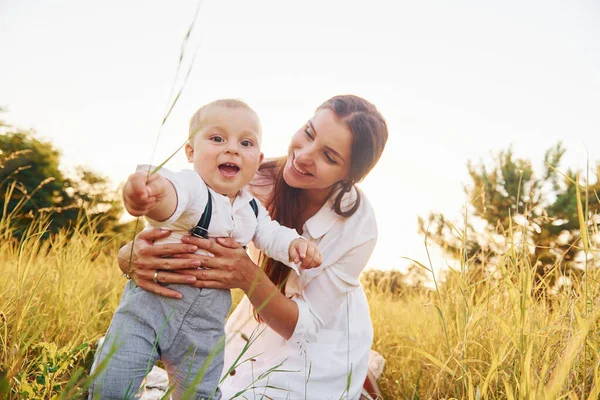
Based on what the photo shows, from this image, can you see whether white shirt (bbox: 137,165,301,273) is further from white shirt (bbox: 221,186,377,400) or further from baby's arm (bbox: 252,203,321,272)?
white shirt (bbox: 221,186,377,400)

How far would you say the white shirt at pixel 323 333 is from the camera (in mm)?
2533

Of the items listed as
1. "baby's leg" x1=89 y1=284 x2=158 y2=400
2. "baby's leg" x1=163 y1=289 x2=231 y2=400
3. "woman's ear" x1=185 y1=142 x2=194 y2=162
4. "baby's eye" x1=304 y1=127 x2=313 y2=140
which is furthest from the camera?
"baby's eye" x1=304 y1=127 x2=313 y2=140

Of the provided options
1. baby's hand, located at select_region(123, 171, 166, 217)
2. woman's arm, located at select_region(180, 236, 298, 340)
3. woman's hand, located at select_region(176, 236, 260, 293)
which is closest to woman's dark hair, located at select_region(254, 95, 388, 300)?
woman's arm, located at select_region(180, 236, 298, 340)

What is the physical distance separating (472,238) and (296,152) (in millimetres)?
9997

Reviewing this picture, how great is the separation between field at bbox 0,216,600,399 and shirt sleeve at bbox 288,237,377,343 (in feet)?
1.59

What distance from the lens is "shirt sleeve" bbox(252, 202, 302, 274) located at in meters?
2.10

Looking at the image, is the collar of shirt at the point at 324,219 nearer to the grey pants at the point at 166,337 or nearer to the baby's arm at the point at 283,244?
the baby's arm at the point at 283,244

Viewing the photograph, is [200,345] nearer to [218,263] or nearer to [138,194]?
[218,263]

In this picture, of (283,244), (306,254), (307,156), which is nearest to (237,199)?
(283,244)

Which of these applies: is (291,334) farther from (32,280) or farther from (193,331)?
(32,280)

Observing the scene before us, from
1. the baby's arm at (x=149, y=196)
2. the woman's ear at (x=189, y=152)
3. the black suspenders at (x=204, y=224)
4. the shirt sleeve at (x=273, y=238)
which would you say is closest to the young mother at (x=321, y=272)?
the shirt sleeve at (x=273, y=238)

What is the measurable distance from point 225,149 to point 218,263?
0.48 metres

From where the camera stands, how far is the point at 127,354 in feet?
5.51

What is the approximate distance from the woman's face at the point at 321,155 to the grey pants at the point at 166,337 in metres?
0.99
